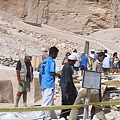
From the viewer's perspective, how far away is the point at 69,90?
789 cm

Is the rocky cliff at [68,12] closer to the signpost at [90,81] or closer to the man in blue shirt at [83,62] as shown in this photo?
the man in blue shirt at [83,62]

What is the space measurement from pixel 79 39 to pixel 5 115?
2064 centimetres

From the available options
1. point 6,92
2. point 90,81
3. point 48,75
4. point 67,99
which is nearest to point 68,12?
point 6,92

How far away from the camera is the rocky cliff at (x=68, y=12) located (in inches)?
1574

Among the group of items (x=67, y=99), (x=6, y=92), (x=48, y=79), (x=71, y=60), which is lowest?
(x=6, y=92)

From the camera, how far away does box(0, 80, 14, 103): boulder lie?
1101cm

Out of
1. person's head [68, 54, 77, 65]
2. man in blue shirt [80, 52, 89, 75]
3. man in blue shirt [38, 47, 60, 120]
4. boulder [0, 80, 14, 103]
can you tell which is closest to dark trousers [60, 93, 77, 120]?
man in blue shirt [38, 47, 60, 120]

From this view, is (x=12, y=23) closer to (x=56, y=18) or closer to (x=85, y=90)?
(x=56, y=18)

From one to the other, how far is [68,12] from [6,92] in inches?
1188

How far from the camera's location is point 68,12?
40688mm

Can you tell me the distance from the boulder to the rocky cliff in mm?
28603

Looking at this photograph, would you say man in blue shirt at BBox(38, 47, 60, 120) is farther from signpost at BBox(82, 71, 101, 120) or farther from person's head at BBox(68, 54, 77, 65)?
signpost at BBox(82, 71, 101, 120)

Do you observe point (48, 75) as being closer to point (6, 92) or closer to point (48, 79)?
point (48, 79)

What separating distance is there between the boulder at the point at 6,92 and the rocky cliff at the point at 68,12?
28.6 metres
